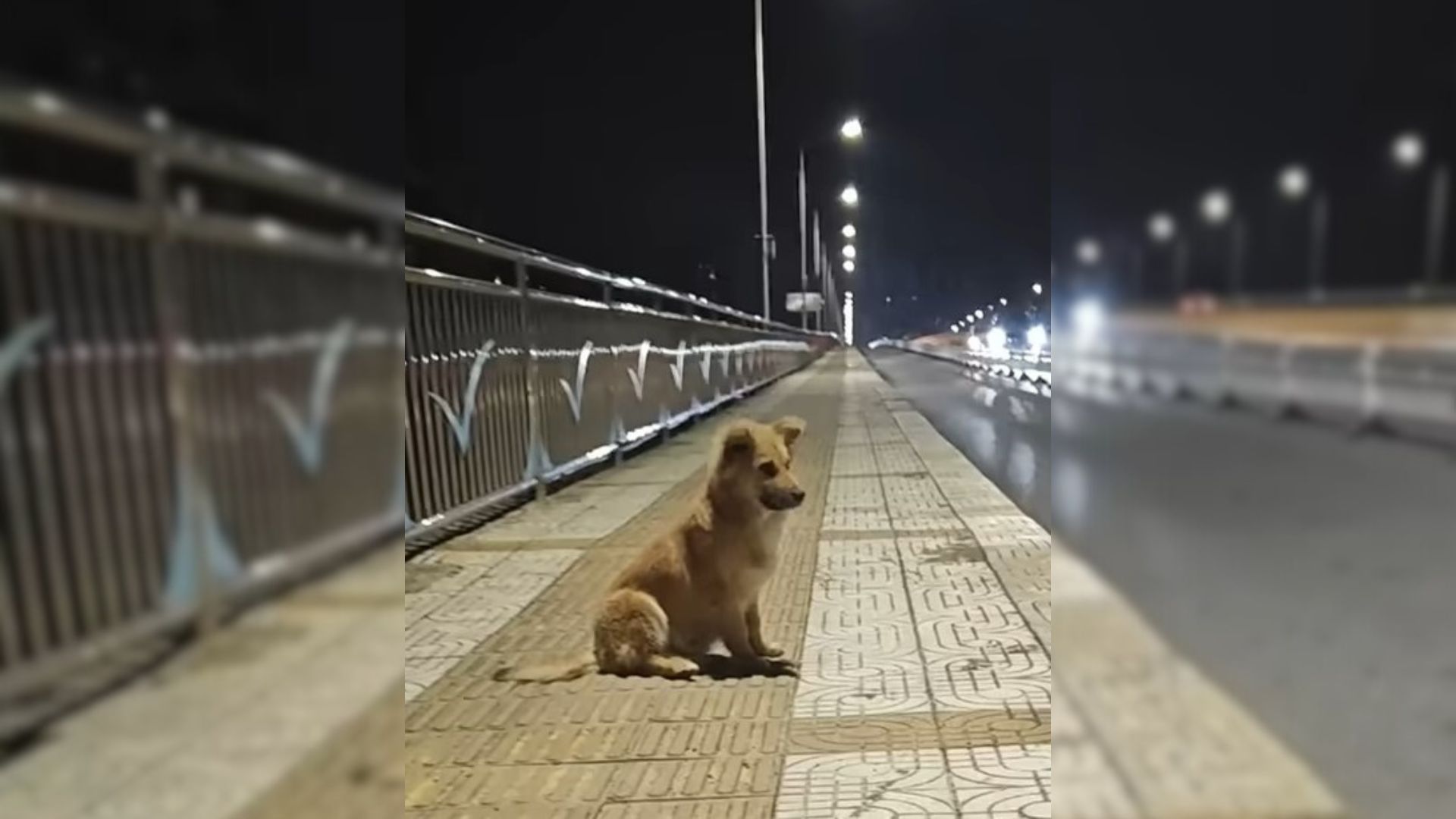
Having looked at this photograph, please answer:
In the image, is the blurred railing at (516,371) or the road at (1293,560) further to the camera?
the blurred railing at (516,371)

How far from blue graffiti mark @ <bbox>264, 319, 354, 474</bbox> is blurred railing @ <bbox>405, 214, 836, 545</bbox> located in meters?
1.19

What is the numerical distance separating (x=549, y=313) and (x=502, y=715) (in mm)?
4227

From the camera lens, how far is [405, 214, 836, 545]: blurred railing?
417 cm

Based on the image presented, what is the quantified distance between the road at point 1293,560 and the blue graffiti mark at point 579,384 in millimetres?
4760

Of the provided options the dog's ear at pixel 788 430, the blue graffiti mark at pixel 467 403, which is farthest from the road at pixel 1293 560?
the blue graffiti mark at pixel 467 403

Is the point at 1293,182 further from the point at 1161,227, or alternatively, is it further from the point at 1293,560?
the point at 1293,560

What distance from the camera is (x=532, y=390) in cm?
636

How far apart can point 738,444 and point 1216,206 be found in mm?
2028

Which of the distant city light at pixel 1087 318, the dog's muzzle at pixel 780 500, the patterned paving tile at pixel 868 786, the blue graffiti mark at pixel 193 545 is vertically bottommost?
the patterned paving tile at pixel 868 786

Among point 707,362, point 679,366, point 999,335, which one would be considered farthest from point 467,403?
point 707,362

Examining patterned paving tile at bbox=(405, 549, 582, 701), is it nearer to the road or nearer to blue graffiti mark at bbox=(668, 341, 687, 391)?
the road

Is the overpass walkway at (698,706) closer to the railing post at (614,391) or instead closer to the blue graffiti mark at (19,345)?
the blue graffiti mark at (19,345)

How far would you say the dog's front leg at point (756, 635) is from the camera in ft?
10.3

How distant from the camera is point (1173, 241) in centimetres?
88
